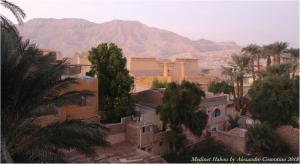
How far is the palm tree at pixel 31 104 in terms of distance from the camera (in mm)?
6375

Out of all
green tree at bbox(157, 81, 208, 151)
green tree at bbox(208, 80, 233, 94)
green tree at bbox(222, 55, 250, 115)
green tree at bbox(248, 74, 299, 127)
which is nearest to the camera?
green tree at bbox(157, 81, 208, 151)

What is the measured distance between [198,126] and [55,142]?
899 cm

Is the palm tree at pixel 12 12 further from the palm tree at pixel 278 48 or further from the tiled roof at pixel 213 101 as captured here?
the palm tree at pixel 278 48

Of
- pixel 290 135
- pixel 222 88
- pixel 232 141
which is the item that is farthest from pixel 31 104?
pixel 222 88

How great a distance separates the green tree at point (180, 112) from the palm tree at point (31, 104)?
729cm

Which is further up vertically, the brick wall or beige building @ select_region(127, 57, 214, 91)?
beige building @ select_region(127, 57, 214, 91)

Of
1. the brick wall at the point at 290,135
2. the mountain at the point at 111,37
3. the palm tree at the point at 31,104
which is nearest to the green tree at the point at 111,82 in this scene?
the brick wall at the point at 290,135

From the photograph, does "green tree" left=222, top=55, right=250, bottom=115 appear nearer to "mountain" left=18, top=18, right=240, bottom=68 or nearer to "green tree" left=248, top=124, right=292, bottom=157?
"green tree" left=248, top=124, right=292, bottom=157

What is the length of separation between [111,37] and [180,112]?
4235 inches

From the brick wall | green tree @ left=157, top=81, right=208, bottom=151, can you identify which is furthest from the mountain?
green tree @ left=157, top=81, right=208, bottom=151

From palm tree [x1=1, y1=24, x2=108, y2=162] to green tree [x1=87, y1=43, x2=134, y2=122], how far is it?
29.4ft

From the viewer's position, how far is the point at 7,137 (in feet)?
22.7

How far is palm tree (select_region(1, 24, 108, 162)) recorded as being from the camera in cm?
638

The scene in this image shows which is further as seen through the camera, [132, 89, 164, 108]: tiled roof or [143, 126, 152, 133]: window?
[132, 89, 164, 108]: tiled roof
